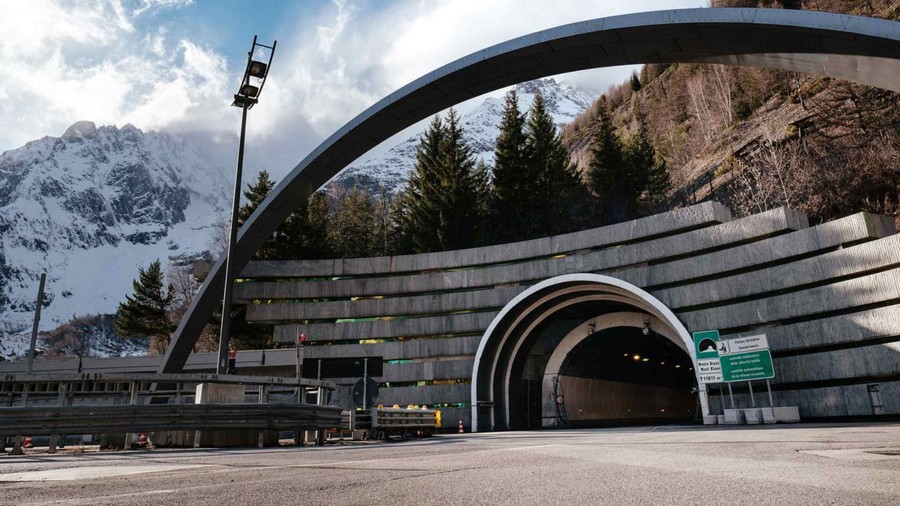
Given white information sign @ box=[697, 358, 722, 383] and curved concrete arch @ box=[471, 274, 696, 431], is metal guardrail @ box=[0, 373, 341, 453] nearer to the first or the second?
curved concrete arch @ box=[471, 274, 696, 431]

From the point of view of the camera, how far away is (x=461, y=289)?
117ft

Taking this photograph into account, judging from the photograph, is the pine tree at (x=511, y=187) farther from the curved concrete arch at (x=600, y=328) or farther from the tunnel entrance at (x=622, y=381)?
the curved concrete arch at (x=600, y=328)

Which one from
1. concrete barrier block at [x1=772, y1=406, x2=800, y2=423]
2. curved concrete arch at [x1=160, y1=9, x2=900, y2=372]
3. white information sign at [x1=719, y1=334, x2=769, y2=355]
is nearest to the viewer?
curved concrete arch at [x1=160, y1=9, x2=900, y2=372]

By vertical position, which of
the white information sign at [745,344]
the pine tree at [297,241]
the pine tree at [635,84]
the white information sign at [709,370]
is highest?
the pine tree at [635,84]

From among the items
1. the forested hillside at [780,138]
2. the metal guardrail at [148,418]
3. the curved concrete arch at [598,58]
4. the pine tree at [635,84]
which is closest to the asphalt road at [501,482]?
the metal guardrail at [148,418]

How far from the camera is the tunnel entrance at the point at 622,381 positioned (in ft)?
115

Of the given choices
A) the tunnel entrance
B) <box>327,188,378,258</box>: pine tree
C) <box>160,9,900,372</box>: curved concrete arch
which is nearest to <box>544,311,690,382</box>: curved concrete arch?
the tunnel entrance

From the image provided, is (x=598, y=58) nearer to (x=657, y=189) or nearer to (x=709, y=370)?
(x=709, y=370)

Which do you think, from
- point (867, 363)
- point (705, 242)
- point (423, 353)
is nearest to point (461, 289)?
point (423, 353)

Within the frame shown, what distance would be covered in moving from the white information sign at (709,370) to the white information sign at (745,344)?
2.46ft

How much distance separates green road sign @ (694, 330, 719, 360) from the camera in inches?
1006

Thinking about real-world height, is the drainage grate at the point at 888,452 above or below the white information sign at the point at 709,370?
below

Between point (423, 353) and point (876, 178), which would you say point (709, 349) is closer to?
point (423, 353)

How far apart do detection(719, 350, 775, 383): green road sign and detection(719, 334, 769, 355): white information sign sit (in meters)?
0.17
